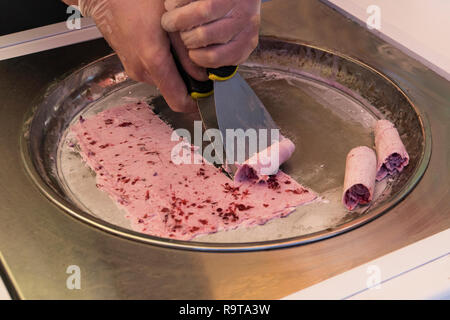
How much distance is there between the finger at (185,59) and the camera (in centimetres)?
111

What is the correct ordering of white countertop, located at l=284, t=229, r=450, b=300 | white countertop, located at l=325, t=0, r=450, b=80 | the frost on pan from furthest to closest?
white countertop, located at l=325, t=0, r=450, b=80 → the frost on pan → white countertop, located at l=284, t=229, r=450, b=300

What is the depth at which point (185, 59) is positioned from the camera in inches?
43.9

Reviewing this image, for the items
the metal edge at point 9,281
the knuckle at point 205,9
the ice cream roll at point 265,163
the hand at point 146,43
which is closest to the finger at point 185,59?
the hand at point 146,43

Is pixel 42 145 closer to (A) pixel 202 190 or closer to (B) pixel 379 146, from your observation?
(A) pixel 202 190

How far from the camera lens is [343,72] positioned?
1414mm

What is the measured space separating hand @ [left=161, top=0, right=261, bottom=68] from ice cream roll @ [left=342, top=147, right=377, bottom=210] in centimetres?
36

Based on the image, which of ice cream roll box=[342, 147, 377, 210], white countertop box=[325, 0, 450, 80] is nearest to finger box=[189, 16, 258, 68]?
ice cream roll box=[342, 147, 377, 210]

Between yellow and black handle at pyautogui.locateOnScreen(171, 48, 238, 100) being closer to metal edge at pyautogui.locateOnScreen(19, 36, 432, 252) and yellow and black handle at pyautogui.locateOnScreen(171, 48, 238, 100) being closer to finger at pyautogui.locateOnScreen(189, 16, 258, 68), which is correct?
finger at pyautogui.locateOnScreen(189, 16, 258, 68)

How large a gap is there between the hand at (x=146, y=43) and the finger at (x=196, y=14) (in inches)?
1.8

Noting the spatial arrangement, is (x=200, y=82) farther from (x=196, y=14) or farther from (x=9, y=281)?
(x=9, y=281)

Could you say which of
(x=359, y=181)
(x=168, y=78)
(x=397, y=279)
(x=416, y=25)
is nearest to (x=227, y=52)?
(x=168, y=78)

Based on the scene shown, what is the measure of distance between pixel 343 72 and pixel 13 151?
0.91m

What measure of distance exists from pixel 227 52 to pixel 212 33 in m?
0.06

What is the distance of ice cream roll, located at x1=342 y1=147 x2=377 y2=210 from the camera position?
3.37 ft
